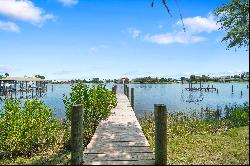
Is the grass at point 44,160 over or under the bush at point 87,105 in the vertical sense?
under

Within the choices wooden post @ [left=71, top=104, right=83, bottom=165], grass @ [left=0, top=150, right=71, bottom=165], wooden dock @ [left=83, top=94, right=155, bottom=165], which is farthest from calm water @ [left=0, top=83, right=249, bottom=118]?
wooden post @ [left=71, top=104, right=83, bottom=165]

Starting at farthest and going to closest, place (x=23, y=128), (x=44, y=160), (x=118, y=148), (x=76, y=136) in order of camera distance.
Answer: (x=23, y=128) < (x=44, y=160) < (x=118, y=148) < (x=76, y=136)

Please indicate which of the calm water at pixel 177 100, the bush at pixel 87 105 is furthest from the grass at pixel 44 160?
the calm water at pixel 177 100

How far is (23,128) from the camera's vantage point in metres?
11.8

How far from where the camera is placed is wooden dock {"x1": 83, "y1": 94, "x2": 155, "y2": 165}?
8.41m

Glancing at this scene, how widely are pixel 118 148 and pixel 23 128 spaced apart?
154 inches

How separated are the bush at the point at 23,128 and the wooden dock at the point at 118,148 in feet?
6.98

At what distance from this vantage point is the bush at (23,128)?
1159cm

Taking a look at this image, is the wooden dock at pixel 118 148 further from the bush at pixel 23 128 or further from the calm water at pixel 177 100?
the calm water at pixel 177 100

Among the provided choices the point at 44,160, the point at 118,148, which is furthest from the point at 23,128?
the point at 118,148

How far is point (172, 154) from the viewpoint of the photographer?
10.5 meters

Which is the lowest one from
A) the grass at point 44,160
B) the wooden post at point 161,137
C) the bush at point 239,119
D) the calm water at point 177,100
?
the calm water at point 177,100

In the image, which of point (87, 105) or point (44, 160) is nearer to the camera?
point (44, 160)

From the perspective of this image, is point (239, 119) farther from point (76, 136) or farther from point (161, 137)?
point (76, 136)
